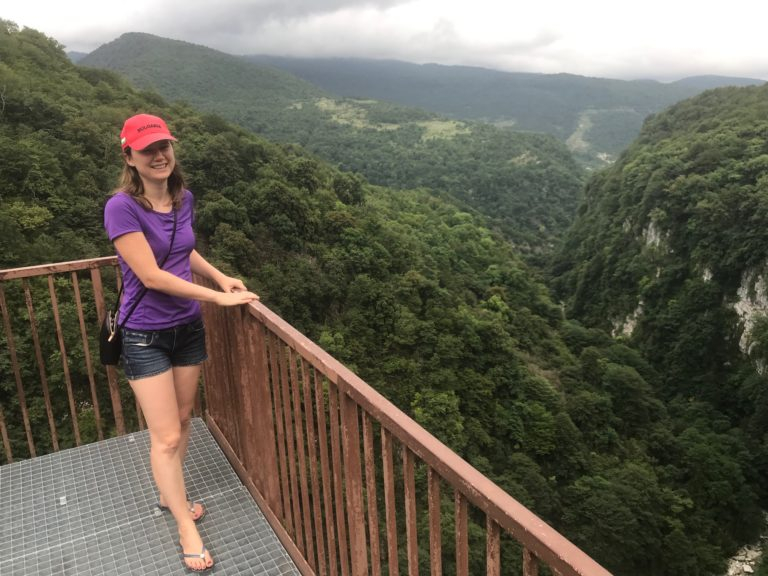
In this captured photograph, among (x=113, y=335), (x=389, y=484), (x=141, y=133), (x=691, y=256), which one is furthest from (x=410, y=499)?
(x=691, y=256)

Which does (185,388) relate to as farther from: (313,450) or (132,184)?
(132,184)

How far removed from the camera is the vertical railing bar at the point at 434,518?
4.28 ft

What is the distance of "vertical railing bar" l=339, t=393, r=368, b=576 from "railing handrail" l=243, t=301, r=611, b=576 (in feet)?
0.24

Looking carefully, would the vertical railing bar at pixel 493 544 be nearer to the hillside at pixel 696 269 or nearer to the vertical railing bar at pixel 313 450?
the vertical railing bar at pixel 313 450

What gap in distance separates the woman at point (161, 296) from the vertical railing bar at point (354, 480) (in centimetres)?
80

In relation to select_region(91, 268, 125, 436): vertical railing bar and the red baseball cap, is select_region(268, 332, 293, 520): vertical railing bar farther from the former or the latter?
select_region(91, 268, 125, 436): vertical railing bar

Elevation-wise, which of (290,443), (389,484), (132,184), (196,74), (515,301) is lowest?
(515,301)

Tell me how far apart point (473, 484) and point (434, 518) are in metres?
0.24

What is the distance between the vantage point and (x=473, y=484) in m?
1.16

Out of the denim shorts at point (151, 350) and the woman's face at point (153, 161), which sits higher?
the woman's face at point (153, 161)

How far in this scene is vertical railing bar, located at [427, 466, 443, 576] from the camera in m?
1.30

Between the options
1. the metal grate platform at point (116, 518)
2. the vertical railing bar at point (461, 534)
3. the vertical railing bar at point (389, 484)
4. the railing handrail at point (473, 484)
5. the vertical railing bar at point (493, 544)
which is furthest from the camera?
the metal grate platform at point (116, 518)

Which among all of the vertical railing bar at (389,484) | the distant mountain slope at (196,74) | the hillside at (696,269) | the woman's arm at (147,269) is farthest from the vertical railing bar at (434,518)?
the distant mountain slope at (196,74)

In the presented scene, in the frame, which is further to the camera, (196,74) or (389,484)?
(196,74)
